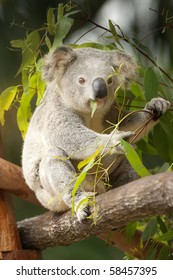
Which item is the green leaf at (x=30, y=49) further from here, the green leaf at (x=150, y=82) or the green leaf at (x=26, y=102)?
the green leaf at (x=150, y=82)

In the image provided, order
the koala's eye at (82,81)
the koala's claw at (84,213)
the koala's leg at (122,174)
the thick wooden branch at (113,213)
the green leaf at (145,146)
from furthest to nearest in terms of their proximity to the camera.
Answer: the green leaf at (145,146) → the koala's leg at (122,174) → the koala's eye at (82,81) → the koala's claw at (84,213) → the thick wooden branch at (113,213)

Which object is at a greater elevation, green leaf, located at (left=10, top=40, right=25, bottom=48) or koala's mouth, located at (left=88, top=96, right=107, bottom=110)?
green leaf, located at (left=10, top=40, right=25, bottom=48)

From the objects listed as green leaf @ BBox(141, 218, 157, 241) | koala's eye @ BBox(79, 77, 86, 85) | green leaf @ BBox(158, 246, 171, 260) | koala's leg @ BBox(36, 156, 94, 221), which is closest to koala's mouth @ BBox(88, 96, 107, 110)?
koala's eye @ BBox(79, 77, 86, 85)

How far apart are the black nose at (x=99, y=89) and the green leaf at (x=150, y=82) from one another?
0.20m

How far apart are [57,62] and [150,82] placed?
57cm

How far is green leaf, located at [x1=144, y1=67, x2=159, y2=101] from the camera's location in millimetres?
2301

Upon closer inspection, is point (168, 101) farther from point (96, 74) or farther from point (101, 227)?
point (101, 227)

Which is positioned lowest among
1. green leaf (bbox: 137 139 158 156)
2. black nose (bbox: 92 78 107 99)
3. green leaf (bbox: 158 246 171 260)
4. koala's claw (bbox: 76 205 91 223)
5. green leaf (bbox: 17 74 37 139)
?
green leaf (bbox: 158 246 171 260)

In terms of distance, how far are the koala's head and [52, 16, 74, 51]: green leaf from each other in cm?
19

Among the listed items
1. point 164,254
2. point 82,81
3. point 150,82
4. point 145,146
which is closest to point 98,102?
point 82,81

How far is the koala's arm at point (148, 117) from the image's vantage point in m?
2.44

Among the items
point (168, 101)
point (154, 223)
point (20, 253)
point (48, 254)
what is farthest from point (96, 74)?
point (48, 254)

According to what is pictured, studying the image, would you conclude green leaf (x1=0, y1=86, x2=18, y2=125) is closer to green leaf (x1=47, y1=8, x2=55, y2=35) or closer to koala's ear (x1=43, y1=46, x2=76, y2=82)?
koala's ear (x1=43, y1=46, x2=76, y2=82)

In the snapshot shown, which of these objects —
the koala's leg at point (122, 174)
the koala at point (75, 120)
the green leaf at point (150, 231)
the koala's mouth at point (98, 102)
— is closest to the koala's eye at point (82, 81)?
the koala at point (75, 120)
